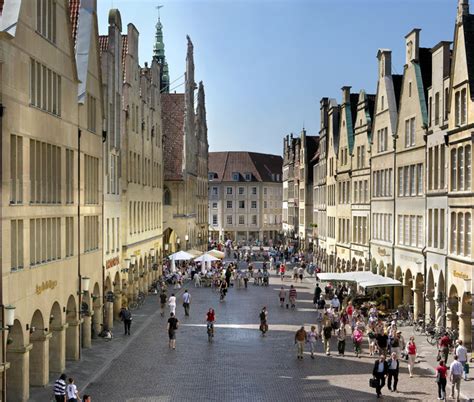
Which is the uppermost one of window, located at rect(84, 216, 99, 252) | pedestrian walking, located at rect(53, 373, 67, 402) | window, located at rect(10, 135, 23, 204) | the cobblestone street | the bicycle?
window, located at rect(10, 135, 23, 204)

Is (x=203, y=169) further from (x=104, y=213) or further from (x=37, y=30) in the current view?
(x=37, y=30)

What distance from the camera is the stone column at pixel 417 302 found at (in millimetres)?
43219

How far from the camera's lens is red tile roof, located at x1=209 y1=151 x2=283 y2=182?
14525 cm

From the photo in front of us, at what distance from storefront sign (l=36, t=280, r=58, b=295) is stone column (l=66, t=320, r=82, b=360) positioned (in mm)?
3634

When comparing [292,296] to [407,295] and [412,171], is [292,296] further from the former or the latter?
[412,171]

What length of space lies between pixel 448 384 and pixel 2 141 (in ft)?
52.8

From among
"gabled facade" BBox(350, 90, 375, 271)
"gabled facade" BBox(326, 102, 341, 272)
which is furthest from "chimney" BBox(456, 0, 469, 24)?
"gabled facade" BBox(326, 102, 341, 272)

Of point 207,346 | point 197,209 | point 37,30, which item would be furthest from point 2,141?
point 197,209

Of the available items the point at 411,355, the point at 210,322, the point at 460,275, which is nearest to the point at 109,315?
the point at 210,322

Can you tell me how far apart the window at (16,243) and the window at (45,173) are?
1574mm

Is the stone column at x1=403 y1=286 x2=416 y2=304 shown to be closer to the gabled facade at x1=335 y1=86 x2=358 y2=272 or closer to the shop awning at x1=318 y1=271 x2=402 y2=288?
the shop awning at x1=318 y1=271 x2=402 y2=288

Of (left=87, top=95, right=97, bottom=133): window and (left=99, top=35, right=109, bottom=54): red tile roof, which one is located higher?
(left=99, top=35, right=109, bottom=54): red tile roof

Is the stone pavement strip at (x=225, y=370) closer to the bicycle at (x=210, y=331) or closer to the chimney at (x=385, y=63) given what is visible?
the bicycle at (x=210, y=331)

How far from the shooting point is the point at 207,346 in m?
35.0
